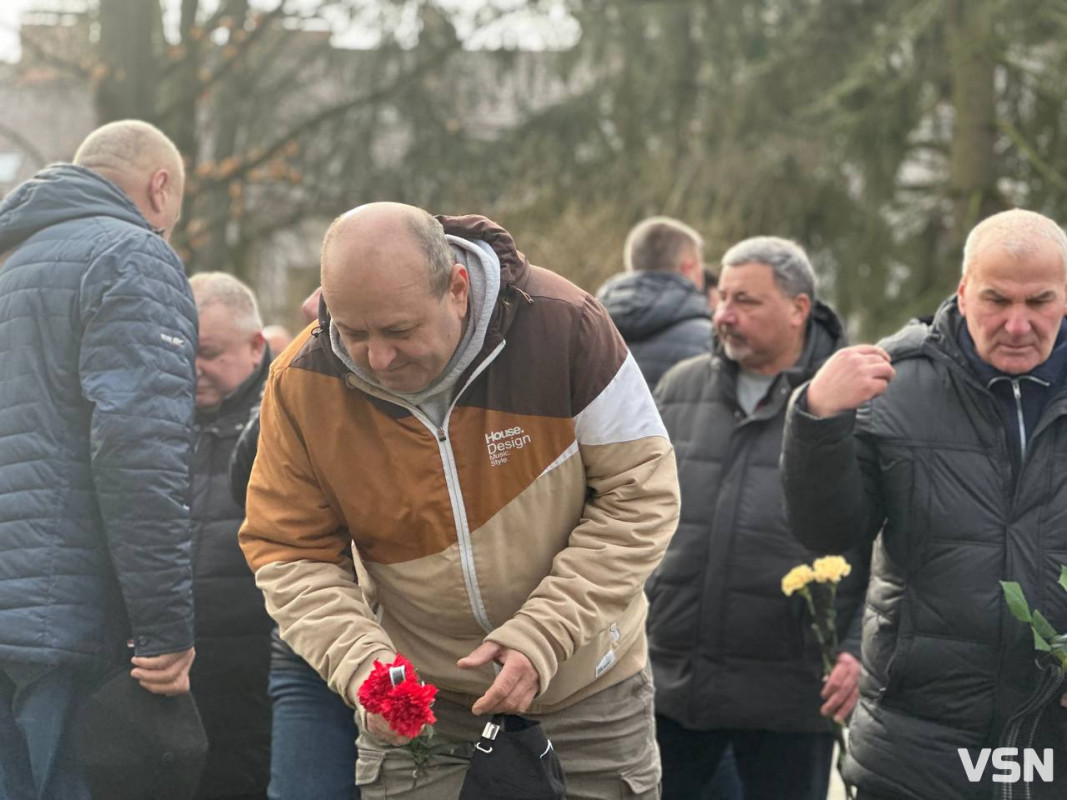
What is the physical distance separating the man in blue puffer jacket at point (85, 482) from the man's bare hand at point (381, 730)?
36.4 inches

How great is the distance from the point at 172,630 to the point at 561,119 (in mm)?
13544

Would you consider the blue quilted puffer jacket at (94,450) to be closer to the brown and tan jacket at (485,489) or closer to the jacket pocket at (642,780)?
the brown and tan jacket at (485,489)

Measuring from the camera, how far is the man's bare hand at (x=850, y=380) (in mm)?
3639

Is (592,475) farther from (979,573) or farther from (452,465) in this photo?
(979,573)

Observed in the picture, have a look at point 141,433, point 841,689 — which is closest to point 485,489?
point 141,433

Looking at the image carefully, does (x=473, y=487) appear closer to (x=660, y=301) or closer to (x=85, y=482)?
(x=85, y=482)

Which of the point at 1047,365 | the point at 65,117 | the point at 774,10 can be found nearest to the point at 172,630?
the point at 1047,365

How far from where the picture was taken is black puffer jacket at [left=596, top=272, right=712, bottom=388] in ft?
19.5

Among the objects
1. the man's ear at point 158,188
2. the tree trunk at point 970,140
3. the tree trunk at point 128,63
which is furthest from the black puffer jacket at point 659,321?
the tree trunk at point 970,140

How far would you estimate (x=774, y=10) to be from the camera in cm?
1588

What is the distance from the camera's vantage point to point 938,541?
3740 millimetres

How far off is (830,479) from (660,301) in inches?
92.4

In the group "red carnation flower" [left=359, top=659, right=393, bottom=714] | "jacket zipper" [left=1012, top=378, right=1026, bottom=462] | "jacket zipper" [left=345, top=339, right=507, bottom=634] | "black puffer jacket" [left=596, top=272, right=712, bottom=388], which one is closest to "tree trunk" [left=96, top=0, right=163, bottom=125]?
"black puffer jacket" [left=596, top=272, right=712, bottom=388]

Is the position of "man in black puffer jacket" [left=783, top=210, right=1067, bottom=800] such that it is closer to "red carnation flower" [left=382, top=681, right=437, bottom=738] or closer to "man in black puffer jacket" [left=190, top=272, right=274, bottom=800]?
"red carnation flower" [left=382, top=681, right=437, bottom=738]
